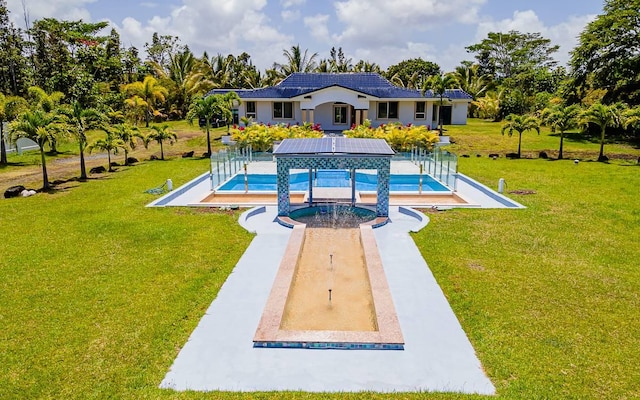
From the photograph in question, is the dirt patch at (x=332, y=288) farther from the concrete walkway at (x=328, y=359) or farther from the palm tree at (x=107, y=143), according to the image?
the palm tree at (x=107, y=143)

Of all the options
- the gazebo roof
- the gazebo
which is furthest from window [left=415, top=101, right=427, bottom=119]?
the gazebo

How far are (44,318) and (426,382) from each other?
6577 mm

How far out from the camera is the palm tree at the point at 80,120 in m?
20.5

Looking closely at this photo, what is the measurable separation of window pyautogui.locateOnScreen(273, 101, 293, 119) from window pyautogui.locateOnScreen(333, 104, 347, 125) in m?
3.81

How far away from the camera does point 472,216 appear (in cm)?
1502

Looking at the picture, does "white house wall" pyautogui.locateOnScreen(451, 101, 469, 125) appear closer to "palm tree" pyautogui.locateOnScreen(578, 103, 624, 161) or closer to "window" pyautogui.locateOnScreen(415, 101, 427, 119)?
"window" pyautogui.locateOnScreen(415, 101, 427, 119)

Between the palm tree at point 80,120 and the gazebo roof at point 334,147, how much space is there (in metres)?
10.6

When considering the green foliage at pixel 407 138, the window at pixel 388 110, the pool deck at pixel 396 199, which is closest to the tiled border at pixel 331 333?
the pool deck at pixel 396 199

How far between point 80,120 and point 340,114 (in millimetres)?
22937

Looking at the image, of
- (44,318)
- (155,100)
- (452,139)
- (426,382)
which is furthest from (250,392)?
(155,100)

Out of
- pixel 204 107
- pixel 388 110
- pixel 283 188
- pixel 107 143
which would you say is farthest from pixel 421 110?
pixel 283 188

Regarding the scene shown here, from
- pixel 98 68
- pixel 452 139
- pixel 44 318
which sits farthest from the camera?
pixel 98 68

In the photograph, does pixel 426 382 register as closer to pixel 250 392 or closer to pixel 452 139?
pixel 250 392

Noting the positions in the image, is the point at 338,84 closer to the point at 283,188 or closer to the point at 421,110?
the point at 421,110
